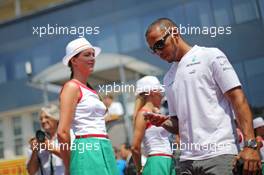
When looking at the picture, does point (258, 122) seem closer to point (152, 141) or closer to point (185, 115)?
point (152, 141)

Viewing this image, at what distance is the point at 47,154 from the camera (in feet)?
9.60

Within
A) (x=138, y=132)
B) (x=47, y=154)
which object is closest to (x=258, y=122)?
(x=138, y=132)

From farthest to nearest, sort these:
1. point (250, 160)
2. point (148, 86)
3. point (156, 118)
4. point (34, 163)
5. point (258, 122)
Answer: point (258, 122) → point (148, 86) → point (34, 163) → point (156, 118) → point (250, 160)

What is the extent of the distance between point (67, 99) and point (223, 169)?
2.88 ft

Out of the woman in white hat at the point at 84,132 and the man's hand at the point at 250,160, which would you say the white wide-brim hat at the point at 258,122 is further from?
the man's hand at the point at 250,160

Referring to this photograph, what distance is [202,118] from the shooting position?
169cm

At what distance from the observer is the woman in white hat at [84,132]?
2.06 metres

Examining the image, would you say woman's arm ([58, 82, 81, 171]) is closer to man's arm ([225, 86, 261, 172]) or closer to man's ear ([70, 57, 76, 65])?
man's ear ([70, 57, 76, 65])

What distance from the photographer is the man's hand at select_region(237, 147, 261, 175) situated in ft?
4.91

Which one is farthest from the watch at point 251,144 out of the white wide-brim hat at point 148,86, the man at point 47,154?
the man at point 47,154

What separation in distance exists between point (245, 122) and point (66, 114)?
902 millimetres

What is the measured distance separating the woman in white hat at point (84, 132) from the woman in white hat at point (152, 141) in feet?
1.84

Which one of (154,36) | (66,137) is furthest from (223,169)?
(66,137)

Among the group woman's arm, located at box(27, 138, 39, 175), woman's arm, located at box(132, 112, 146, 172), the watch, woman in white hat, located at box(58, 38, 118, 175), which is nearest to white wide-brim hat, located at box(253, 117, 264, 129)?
woman's arm, located at box(132, 112, 146, 172)
